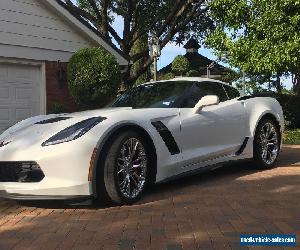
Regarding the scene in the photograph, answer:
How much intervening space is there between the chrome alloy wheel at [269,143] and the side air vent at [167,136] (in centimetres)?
224

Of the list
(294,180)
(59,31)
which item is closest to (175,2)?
(59,31)

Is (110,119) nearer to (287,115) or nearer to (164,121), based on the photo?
(164,121)

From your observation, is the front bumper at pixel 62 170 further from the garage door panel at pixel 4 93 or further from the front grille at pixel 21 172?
the garage door panel at pixel 4 93

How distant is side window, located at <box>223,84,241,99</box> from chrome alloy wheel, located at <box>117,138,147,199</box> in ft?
8.04

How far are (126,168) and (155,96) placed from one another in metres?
1.52

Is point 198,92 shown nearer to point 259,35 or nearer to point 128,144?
point 128,144

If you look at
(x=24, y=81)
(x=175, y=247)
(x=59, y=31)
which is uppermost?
(x=59, y=31)

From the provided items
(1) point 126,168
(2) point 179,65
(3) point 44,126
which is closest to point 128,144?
(1) point 126,168

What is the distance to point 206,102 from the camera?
6.44 metres

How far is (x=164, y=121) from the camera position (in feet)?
19.6

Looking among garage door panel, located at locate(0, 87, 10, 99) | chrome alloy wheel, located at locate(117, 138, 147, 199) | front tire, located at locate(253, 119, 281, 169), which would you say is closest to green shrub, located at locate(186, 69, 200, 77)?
garage door panel, located at locate(0, 87, 10, 99)

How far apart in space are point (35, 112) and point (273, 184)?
23.7ft

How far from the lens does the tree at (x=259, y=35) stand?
13828mm

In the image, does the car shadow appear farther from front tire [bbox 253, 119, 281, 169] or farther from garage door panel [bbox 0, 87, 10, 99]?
garage door panel [bbox 0, 87, 10, 99]
